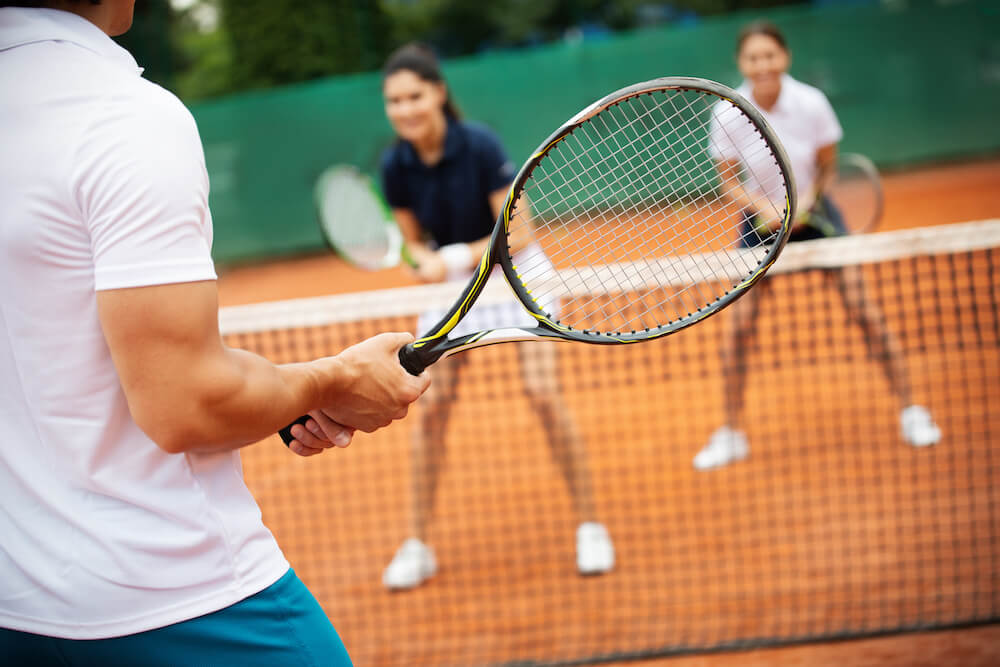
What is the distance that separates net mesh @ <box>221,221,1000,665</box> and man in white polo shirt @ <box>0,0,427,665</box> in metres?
1.52

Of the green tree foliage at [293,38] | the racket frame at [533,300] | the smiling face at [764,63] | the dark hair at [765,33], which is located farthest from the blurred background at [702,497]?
the green tree foliage at [293,38]

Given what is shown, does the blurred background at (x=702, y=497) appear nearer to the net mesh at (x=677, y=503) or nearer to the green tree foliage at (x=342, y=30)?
the net mesh at (x=677, y=503)

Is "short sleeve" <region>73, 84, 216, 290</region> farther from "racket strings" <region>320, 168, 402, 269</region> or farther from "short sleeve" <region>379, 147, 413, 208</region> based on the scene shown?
"racket strings" <region>320, 168, 402, 269</region>

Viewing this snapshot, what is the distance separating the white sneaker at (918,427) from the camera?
131 inches

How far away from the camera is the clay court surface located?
2500 mm

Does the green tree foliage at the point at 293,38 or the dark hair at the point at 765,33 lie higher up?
the green tree foliage at the point at 293,38

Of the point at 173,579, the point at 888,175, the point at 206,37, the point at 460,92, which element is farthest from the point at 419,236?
the point at 206,37

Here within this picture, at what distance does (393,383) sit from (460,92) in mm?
9425

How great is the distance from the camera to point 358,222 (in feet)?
11.2

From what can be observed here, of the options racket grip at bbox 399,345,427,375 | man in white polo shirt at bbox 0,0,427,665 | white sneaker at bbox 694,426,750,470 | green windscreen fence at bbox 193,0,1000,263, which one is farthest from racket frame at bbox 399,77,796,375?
green windscreen fence at bbox 193,0,1000,263

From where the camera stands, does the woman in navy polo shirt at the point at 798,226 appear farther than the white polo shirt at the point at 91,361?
Yes

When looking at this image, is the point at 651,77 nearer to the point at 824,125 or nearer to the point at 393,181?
the point at 824,125

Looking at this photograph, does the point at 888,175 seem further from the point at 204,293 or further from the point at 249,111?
the point at 204,293

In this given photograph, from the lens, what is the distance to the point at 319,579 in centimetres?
308
